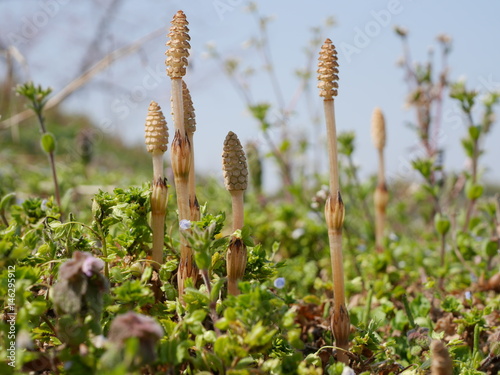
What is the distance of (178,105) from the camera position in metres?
1.52

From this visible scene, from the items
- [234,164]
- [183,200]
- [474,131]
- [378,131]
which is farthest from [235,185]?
[474,131]

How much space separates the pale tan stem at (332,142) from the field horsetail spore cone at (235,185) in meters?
0.25

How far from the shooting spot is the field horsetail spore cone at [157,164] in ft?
5.17

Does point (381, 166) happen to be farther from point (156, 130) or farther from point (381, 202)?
point (156, 130)

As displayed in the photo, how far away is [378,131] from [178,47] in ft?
6.04

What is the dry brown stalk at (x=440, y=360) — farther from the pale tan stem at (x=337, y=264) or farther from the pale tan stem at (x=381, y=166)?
the pale tan stem at (x=381, y=166)

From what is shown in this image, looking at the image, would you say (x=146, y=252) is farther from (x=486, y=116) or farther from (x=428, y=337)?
(x=486, y=116)

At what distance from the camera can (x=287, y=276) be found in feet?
9.11

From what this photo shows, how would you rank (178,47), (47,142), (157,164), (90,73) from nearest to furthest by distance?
(178,47) < (157,164) < (47,142) < (90,73)

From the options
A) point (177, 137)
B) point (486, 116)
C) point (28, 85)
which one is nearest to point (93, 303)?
point (177, 137)

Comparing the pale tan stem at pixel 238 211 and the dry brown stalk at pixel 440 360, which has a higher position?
the pale tan stem at pixel 238 211
